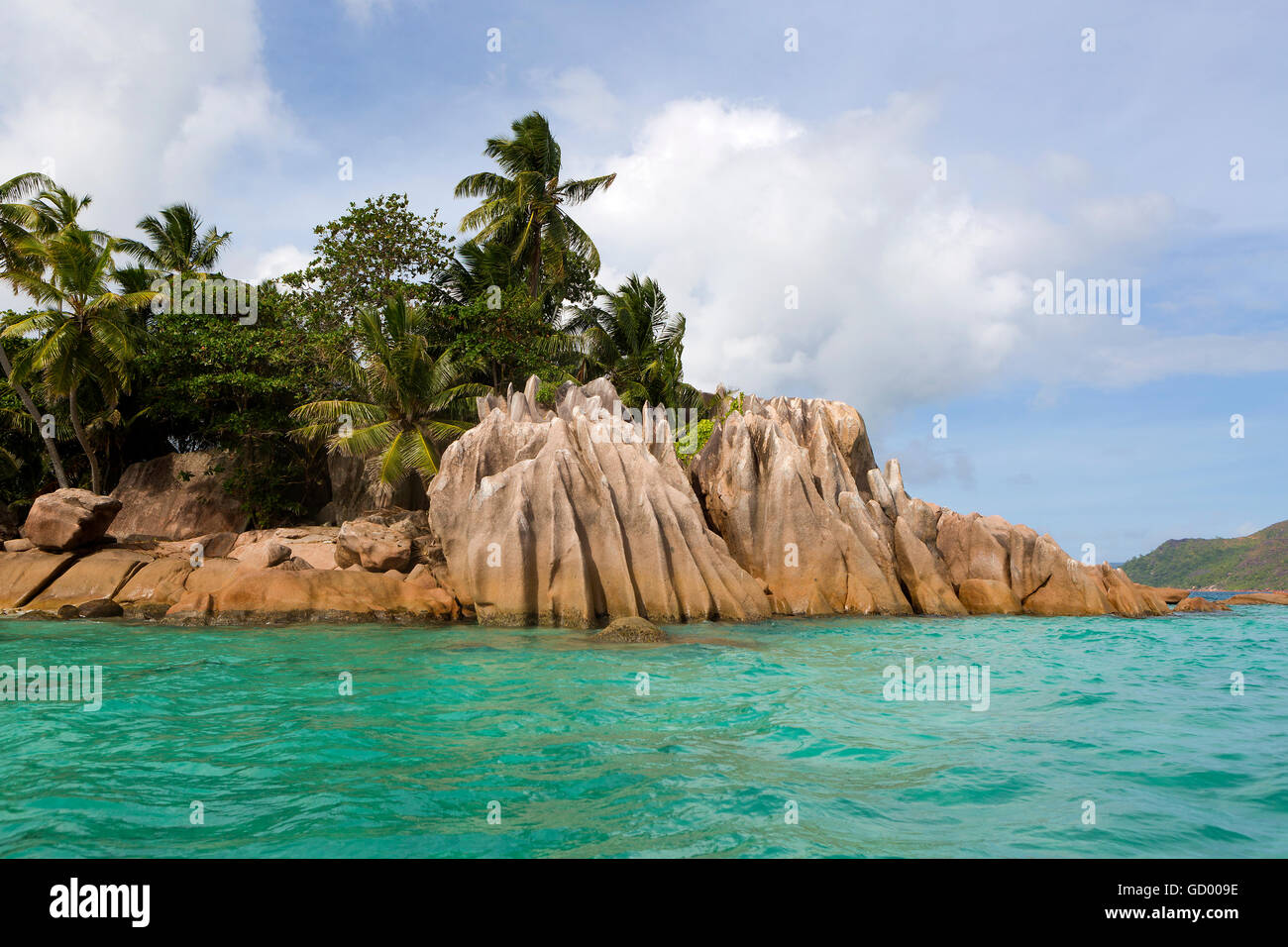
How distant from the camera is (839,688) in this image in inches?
423

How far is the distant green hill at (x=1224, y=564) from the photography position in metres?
62.7

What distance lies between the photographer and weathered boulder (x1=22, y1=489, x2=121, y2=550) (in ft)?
66.6

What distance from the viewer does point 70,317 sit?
86.7 feet

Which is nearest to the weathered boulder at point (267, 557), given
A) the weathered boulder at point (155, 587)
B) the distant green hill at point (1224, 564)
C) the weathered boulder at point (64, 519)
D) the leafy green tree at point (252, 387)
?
the weathered boulder at point (155, 587)

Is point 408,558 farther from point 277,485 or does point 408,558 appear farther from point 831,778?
point 831,778

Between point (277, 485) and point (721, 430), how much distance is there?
17.4 metres

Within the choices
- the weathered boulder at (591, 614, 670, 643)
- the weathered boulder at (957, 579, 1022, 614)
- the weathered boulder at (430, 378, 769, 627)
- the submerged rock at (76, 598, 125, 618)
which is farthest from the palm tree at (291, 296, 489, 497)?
the weathered boulder at (957, 579, 1022, 614)

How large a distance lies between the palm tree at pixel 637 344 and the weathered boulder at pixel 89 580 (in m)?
18.2

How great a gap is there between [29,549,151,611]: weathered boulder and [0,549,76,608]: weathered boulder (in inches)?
7.8

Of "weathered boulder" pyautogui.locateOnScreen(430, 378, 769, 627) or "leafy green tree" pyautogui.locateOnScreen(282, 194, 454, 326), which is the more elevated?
"leafy green tree" pyautogui.locateOnScreen(282, 194, 454, 326)

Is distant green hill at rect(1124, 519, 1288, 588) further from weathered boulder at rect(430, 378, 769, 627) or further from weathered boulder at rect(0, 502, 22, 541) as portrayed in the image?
weathered boulder at rect(0, 502, 22, 541)

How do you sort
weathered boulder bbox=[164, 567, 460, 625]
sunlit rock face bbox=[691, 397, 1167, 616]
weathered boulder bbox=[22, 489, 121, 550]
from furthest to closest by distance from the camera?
1. sunlit rock face bbox=[691, 397, 1167, 616]
2. weathered boulder bbox=[22, 489, 121, 550]
3. weathered boulder bbox=[164, 567, 460, 625]

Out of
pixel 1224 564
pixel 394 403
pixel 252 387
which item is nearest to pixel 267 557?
pixel 394 403

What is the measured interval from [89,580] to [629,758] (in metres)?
18.7
